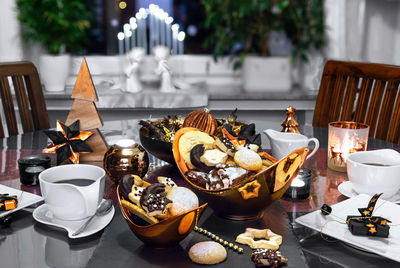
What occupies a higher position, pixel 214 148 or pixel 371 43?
pixel 371 43

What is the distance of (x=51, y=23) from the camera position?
2525 mm

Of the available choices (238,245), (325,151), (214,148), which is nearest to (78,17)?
(325,151)

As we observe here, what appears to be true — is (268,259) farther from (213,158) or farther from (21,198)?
(21,198)

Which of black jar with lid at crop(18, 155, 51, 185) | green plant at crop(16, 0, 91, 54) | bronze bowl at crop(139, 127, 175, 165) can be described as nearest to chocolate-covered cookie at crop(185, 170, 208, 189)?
bronze bowl at crop(139, 127, 175, 165)

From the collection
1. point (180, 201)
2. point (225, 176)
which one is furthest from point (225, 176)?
point (180, 201)

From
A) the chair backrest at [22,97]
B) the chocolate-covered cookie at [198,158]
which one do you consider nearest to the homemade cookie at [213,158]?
the chocolate-covered cookie at [198,158]

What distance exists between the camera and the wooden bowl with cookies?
0.62m

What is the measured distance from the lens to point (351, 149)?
1027 millimetres

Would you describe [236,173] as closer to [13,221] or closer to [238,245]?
[238,245]

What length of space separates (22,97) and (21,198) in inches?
33.8

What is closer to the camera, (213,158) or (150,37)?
(213,158)

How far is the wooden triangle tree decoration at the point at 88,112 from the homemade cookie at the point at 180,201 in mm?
446

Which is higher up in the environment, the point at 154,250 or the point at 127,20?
the point at 127,20

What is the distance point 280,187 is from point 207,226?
0.42 ft
